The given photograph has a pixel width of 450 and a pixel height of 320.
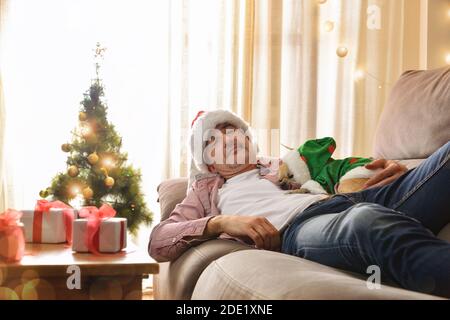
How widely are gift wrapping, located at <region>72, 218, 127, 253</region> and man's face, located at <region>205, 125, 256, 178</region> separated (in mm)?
570

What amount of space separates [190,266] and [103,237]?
0.23m

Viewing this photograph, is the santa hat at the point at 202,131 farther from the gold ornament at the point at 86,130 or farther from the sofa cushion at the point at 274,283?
the sofa cushion at the point at 274,283

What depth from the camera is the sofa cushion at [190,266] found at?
1.40 metres

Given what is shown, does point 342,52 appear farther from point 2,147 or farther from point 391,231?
point 391,231

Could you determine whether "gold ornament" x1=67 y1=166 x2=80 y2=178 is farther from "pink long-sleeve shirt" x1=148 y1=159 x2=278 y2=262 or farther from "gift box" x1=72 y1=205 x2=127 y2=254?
"gift box" x1=72 y1=205 x2=127 y2=254

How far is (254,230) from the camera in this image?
1501 millimetres

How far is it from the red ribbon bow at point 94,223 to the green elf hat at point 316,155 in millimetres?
712

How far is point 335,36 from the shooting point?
3631mm

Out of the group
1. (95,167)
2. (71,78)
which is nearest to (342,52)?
(71,78)

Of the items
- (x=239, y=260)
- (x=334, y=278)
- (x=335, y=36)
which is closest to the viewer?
(x=334, y=278)

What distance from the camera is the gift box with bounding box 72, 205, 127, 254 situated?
1.48 metres

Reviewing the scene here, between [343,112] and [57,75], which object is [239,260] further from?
[343,112]

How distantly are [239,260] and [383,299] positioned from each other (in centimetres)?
40

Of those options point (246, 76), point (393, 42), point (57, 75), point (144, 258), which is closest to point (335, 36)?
point (393, 42)
